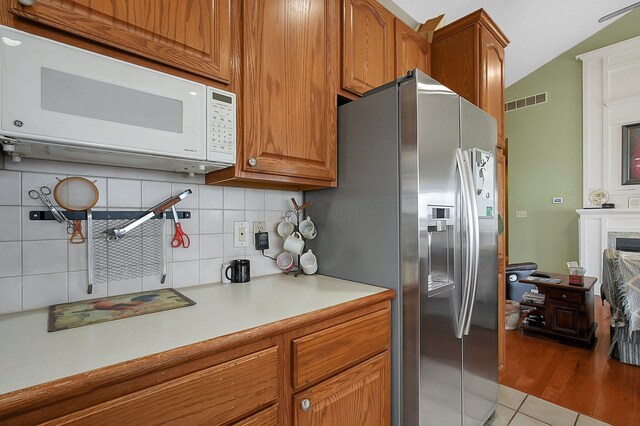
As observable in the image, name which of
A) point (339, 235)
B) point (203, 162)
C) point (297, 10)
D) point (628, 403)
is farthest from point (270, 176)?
point (628, 403)

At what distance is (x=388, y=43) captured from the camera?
175 centimetres

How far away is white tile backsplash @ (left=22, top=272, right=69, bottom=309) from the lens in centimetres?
101

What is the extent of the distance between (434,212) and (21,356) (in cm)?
136

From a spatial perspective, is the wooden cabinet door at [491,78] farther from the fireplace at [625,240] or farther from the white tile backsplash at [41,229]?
the fireplace at [625,240]

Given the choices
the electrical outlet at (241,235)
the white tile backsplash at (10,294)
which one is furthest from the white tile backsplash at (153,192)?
the white tile backsplash at (10,294)

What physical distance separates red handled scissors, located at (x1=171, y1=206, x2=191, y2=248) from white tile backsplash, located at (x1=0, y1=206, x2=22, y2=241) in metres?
0.47

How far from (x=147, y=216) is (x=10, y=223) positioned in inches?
15.5

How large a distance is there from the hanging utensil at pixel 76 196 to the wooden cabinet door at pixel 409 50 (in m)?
1.65

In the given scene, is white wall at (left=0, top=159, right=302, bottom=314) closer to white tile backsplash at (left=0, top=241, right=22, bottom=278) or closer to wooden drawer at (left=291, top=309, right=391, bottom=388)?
white tile backsplash at (left=0, top=241, right=22, bottom=278)

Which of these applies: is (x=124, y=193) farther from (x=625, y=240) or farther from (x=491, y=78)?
(x=625, y=240)

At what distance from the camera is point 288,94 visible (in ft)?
4.25

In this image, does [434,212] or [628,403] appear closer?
[434,212]

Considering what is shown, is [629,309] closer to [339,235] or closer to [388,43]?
[339,235]

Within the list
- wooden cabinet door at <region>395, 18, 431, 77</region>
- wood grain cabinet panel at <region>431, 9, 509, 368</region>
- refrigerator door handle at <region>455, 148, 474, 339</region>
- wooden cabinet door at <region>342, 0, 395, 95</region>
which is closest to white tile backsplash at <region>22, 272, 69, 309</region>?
wooden cabinet door at <region>342, 0, 395, 95</region>
